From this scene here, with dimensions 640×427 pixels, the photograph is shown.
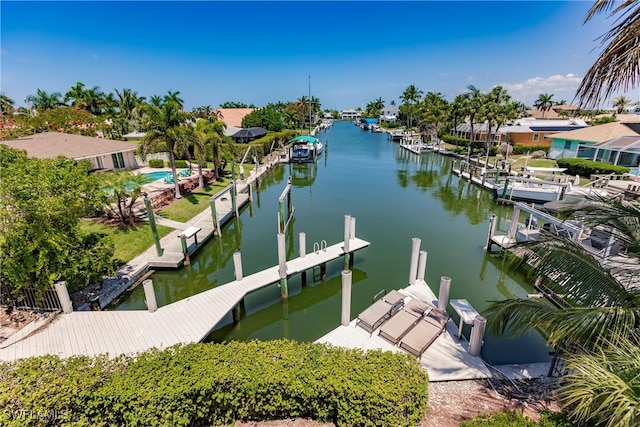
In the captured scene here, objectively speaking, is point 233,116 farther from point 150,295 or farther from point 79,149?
point 150,295

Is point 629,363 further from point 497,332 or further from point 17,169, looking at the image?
point 17,169

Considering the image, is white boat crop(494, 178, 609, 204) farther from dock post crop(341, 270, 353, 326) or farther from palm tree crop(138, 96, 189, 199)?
palm tree crop(138, 96, 189, 199)

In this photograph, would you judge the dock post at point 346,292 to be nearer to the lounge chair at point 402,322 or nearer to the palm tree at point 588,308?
the lounge chair at point 402,322

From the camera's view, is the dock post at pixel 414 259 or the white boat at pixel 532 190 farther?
the white boat at pixel 532 190

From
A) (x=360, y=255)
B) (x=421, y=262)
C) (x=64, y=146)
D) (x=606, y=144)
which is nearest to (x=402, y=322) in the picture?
(x=421, y=262)

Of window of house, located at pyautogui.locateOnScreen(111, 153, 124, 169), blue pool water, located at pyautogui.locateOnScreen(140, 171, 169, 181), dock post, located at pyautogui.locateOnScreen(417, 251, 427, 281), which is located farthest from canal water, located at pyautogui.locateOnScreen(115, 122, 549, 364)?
window of house, located at pyautogui.locateOnScreen(111, 153, 124, 169)

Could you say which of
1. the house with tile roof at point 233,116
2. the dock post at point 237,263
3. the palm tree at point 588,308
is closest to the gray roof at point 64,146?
the dock post at point 237,263
